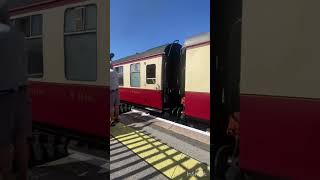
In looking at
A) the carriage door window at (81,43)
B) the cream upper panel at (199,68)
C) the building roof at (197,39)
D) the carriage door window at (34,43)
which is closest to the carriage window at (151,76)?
the carriage door window at (34,43)

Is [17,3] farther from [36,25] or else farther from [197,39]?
[197,39]

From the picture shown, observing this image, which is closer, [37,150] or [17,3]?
[37,150]

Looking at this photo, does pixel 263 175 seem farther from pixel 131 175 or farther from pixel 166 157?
pixel 131 175

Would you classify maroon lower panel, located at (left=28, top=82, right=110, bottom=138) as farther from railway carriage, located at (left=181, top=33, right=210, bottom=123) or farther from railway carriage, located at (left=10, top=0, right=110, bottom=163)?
railway carriage, located at (left=181, top=33, right=210, bottom=123)

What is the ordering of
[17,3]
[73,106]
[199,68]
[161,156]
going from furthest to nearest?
[17,3] → [73,106] → [161,156] → [199,68]

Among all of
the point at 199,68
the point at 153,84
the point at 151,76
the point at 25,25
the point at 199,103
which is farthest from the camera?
the point at 151,76

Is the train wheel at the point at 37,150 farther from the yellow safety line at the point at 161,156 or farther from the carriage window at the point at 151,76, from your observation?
the carriage window at the point at 151,76

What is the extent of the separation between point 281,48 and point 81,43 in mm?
2209

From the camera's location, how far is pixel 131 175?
4.00m

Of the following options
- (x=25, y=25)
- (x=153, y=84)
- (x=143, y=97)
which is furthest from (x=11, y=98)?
(x=153, y=84)

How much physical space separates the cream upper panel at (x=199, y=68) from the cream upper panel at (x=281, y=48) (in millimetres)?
546

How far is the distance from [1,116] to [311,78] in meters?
2.18

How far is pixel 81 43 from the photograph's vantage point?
3.86 m

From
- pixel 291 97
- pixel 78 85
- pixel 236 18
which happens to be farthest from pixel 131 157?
pixel 291 97
